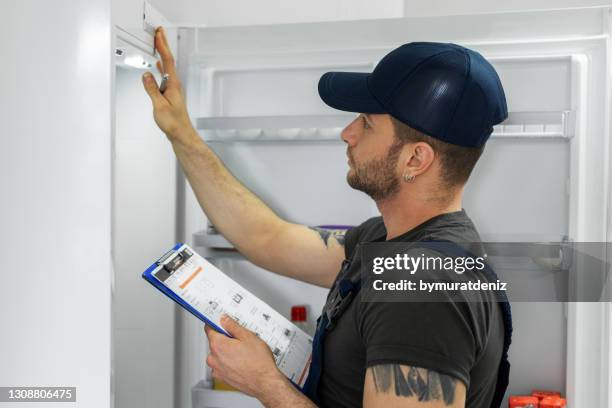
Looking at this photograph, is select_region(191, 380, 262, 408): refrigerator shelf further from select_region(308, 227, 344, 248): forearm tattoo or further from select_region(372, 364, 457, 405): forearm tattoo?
select_region(372, 364, 457, 405): forearm tattoo

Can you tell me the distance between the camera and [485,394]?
95 cm

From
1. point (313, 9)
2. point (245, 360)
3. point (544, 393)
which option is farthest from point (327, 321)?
point (313, 9)

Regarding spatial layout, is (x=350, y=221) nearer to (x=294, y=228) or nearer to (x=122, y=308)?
(x=294, y=228)

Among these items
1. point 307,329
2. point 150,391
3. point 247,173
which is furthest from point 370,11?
point 150,391

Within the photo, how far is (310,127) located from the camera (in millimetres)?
1175

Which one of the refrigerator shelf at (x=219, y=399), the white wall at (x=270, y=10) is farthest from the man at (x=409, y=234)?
the white wall at (x=270, y=10)

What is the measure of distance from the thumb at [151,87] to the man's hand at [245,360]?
1.45ft

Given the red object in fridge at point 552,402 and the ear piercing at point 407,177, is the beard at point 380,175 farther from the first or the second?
the red object in fridge at point 552,402

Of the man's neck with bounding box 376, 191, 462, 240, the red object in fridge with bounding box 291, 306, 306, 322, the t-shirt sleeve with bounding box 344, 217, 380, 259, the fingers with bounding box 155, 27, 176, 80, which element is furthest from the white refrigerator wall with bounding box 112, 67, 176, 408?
the man's neck with bounding box 376, 191, 462, 240

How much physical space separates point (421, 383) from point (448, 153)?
1.15 ft

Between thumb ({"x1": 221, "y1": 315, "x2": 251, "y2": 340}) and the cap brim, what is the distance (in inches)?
15.0

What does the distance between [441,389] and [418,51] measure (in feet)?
1.57

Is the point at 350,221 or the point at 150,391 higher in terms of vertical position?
the point at 350,221

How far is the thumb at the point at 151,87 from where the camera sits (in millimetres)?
1174
